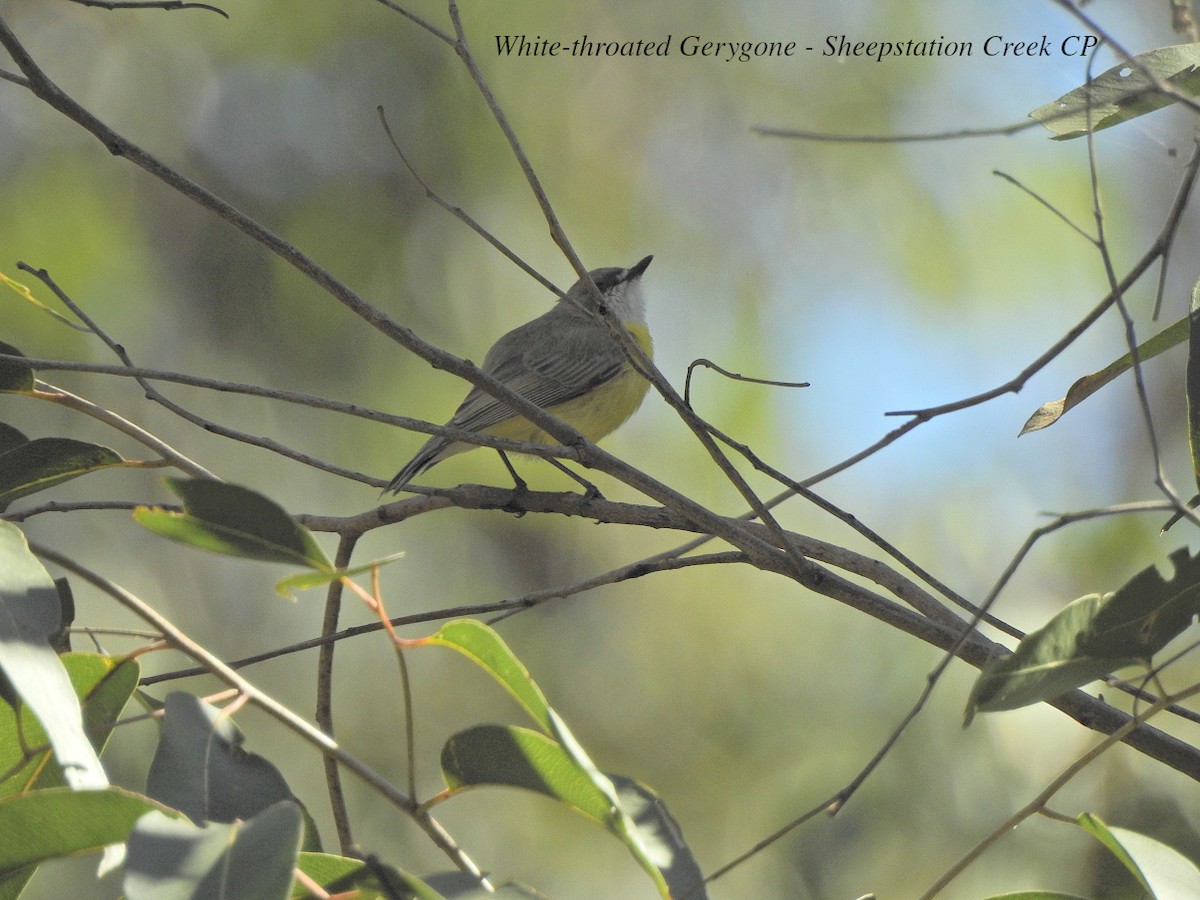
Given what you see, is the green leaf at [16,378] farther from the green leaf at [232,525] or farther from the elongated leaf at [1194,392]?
the elongated leaf at [1194,392]

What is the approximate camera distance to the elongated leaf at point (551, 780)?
1.16 metres

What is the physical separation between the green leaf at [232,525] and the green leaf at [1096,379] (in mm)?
Answer: 1047

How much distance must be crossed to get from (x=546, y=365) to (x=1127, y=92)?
2926 mm

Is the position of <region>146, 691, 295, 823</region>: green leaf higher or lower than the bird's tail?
lower

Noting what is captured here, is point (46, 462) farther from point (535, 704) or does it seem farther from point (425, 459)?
point (425, 459)

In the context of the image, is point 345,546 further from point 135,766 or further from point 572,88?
point 572,88

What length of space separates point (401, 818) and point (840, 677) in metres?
1.85

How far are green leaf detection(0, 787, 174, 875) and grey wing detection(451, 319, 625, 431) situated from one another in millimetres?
2789

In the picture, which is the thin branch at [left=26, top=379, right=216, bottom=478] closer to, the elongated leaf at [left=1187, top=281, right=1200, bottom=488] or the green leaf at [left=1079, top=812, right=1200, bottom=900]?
the green leaf at [left=1079, top=812, right=1200, bottom=900]

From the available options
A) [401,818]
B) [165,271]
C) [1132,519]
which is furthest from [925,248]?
[165,271]

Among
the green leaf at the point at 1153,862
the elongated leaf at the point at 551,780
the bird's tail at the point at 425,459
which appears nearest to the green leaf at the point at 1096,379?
the green leaf at the point at 1153,862

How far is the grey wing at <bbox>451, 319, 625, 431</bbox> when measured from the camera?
390 cm

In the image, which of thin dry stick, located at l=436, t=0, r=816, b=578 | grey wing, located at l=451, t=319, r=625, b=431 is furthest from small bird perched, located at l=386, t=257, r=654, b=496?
thin dry stick, located at l=436, t=0, r=816, b=578

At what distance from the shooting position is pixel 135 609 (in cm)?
104
